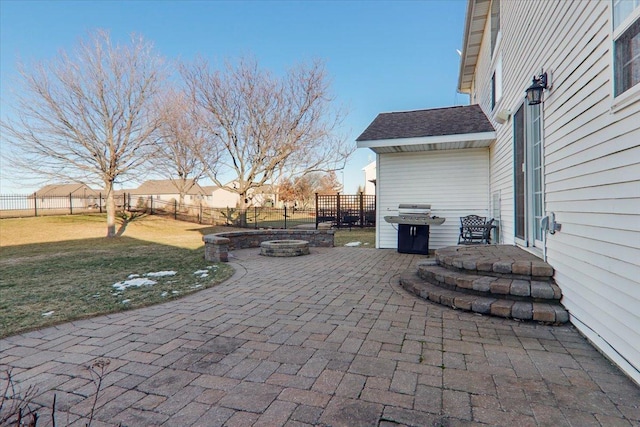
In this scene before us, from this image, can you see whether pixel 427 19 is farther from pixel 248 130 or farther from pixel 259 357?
pixel 259 357

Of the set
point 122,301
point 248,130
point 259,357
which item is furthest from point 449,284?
point 248,130

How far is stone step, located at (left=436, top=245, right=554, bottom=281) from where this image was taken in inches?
142

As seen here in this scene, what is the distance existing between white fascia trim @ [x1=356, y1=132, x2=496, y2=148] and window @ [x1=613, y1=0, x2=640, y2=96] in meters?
5.10

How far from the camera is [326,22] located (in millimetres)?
11875

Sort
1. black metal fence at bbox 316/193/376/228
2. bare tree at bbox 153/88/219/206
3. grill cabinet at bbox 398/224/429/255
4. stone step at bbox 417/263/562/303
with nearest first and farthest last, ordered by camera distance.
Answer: stone step at bbox 417/263/562/303
grill cabinet at bbox 398/224/429/255
bare tree at bbox 153/88/219/206
black metal fence at bbox 316/193/376/228

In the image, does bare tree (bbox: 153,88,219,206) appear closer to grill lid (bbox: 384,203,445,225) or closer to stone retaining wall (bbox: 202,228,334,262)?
stone retaining wall (bbox: 202,228,334,262)

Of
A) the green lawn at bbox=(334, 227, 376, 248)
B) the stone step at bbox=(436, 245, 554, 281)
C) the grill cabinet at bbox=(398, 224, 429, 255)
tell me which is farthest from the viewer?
the green lawn at bbox=(334, 227, 376, 248)

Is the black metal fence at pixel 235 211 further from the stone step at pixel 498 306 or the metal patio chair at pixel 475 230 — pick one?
the stone step at pixel 498 306

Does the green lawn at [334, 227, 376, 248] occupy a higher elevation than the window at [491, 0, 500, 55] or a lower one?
lower

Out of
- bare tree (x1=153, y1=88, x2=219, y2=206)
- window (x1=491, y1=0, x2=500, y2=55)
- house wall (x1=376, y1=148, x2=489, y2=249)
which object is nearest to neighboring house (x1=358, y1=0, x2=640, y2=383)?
window (x1=491, y1=0, x2=500, y2=55)

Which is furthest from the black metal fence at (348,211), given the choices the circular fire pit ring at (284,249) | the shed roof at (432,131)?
the circular fire pit ring at (284,249)

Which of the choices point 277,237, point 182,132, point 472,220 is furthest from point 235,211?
point 472,220

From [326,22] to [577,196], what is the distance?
11372mm

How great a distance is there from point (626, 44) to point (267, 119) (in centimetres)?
1484
